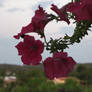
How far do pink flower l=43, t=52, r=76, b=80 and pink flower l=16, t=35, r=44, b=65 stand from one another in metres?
0.03

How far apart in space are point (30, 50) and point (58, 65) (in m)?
0.12

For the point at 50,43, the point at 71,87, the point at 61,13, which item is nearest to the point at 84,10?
the point at 61,13

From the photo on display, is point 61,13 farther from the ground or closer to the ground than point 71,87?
farther from the ground

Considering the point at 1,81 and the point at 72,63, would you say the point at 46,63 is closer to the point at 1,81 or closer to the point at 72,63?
the point at 72,63

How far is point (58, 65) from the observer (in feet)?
3.61

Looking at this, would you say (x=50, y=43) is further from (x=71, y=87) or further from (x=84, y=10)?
(x=71, y=87)

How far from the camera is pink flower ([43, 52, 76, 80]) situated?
110 cm

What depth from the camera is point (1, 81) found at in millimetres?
39781

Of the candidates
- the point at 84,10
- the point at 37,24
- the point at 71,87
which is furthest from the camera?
the point at 71,87

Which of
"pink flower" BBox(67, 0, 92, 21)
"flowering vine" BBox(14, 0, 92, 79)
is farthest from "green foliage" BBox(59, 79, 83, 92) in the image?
"pink flower" BBox(67, 0, 92, 21)

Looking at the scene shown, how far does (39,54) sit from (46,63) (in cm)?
4

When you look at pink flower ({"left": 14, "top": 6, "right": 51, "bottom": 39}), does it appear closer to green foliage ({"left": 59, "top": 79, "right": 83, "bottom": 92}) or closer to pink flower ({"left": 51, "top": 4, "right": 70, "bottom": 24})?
pink flower ({"left": 51, "top": 4, "right": 70, "bottom": 24})

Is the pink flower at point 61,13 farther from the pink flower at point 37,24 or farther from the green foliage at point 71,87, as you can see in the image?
the green foliage at point 71,87

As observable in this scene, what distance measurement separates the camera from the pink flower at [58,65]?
43.3 inches
